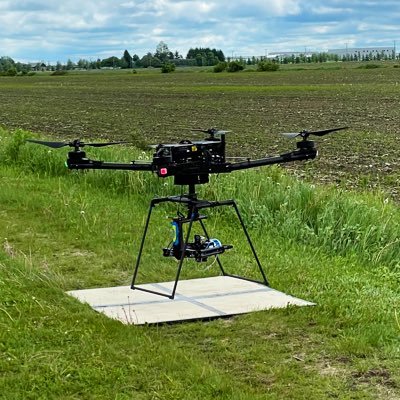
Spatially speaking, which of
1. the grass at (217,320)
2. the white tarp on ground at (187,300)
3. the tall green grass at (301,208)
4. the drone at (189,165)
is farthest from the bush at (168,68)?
the drone at (189,165)

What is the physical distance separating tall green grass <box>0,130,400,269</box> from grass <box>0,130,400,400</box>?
20 mm

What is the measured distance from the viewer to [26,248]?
314 inches

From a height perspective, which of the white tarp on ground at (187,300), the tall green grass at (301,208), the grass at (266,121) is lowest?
the grass at (266,121)

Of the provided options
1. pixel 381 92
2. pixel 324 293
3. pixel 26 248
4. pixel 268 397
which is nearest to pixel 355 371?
pixel 268 397

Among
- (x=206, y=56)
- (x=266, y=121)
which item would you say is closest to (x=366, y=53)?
(x=206, y=56)

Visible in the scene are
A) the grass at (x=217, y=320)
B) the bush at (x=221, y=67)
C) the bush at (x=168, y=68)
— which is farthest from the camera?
the bush at (x=168, y=68)

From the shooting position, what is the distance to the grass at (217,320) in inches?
170

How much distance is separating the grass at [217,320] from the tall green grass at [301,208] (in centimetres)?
2

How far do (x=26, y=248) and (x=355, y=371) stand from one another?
454 centimetres

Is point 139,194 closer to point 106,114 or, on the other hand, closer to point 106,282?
point 106,282

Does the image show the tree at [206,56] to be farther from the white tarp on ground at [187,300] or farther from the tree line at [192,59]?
the white tarp on ground at [187,300]

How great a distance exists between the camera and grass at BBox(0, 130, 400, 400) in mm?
4309

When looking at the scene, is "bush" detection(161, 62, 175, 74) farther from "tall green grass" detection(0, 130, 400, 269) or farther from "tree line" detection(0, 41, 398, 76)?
"tall green grass" detection(0, 130, 400, 269)

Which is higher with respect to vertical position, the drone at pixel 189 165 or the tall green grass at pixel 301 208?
the drone at pixel 189 165
